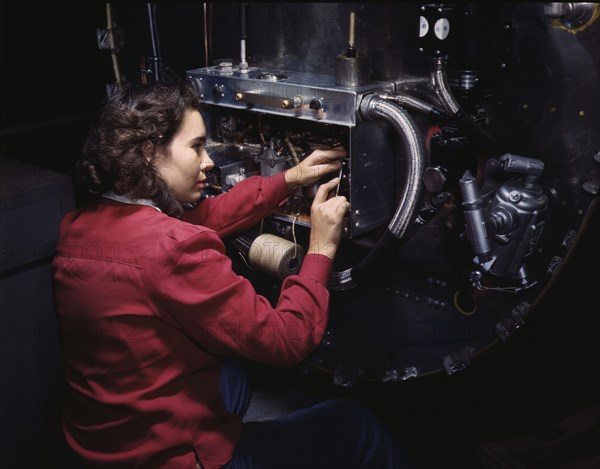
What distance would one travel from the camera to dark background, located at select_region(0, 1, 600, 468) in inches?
79.8

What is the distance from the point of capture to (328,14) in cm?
202

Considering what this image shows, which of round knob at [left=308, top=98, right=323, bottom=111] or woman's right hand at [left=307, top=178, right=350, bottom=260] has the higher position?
round knob at [left=308, top=98, right=323, bottom=111]

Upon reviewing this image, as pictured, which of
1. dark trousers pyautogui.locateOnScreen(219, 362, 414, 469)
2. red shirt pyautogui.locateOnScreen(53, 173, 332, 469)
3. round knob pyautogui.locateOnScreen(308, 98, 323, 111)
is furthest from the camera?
round knob pyautogui.locateOnScreen(308, 98, 323, 111)

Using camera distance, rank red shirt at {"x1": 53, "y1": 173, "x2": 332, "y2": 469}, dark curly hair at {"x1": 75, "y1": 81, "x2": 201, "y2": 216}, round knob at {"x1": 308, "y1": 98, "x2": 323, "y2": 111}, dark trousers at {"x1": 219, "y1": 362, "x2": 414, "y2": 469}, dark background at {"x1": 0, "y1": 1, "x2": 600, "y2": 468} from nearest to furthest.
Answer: red shirt at {"x1": 53, "y1": 173, "x2": 332, "y2": 469} → dark curly hair at {"x1": 75, "y1": 81, "x2": 201, "y2": 216} → dark trousers at {"x1": 219, "y1": 362, "x2": 414, "y2": 469} → round knob at {"x1": 308, "y1": 98, "x2": 323, "y2": 111} → dark background at {"x1": 0, "y1": 1, "x2": 600, "y2": 468}

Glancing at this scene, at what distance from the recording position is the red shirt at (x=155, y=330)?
1.46 m

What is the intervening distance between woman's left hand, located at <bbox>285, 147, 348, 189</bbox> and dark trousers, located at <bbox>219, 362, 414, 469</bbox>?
671mm

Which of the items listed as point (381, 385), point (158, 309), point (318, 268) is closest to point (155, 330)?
point (158, 309)

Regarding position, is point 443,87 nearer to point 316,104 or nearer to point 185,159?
point 316,104

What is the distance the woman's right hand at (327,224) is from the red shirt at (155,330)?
0.15 m

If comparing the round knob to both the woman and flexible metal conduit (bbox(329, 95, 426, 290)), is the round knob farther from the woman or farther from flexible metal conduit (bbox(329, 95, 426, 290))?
the woman

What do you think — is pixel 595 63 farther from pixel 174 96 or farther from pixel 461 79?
pixel 174 96

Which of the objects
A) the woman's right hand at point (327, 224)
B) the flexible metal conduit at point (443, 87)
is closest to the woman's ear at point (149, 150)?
the woman's right hand at point (327, 224)

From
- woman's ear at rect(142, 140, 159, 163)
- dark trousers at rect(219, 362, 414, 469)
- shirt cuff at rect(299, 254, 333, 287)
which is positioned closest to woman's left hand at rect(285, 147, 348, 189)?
shirt cuff at rect(299, 254, 333, 287)

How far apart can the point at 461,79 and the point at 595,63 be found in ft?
1.03
